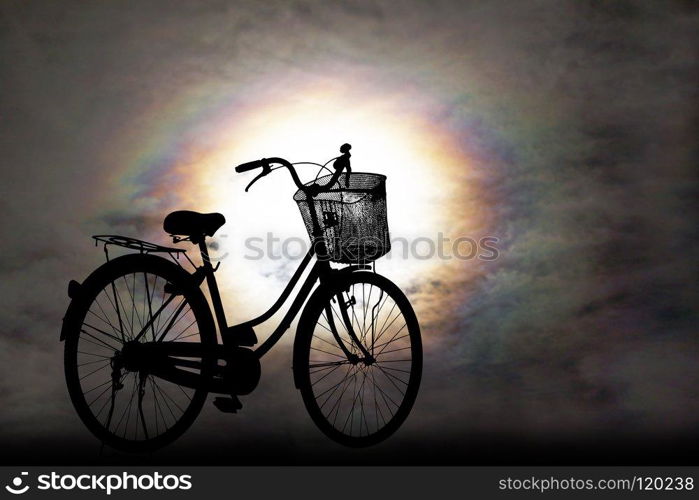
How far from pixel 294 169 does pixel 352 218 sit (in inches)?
26.9

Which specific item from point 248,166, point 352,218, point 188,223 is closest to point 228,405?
point 188,223

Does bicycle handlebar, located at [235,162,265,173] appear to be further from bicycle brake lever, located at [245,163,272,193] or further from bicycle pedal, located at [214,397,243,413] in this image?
bicycle pedal, located at [214,397,243,413]

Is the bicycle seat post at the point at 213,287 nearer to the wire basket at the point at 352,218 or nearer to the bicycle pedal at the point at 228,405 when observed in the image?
the bicycle pedal at the point at 228,405

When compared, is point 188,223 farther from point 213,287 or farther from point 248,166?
point 248,166

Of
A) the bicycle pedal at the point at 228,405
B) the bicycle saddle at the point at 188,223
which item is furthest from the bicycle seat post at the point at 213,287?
the bicycle pedal at the point at 228,405

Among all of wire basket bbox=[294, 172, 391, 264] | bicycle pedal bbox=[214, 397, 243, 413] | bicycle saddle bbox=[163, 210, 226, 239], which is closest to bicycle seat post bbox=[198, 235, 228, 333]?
bicycle saddle bbox=[163, 210, 226, 239]

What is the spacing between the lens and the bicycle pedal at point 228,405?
5.50m

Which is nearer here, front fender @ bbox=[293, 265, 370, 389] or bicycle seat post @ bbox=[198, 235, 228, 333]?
bicycle seat post @ bbox=[198, 235, 228, 333]

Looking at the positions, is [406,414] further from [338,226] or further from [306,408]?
[338,226]

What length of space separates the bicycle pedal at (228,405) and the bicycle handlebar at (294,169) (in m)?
1.74

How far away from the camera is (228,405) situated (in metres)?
5.50

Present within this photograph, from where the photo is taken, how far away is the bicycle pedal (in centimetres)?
550

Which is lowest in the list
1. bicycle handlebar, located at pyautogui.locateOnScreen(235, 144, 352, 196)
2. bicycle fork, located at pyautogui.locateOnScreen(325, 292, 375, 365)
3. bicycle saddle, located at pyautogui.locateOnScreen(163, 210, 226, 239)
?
bicycle fork, located at pyautogui.locateOnScreen(325, 292, 375, 365)

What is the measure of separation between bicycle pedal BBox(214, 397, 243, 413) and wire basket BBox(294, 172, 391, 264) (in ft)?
4.55
